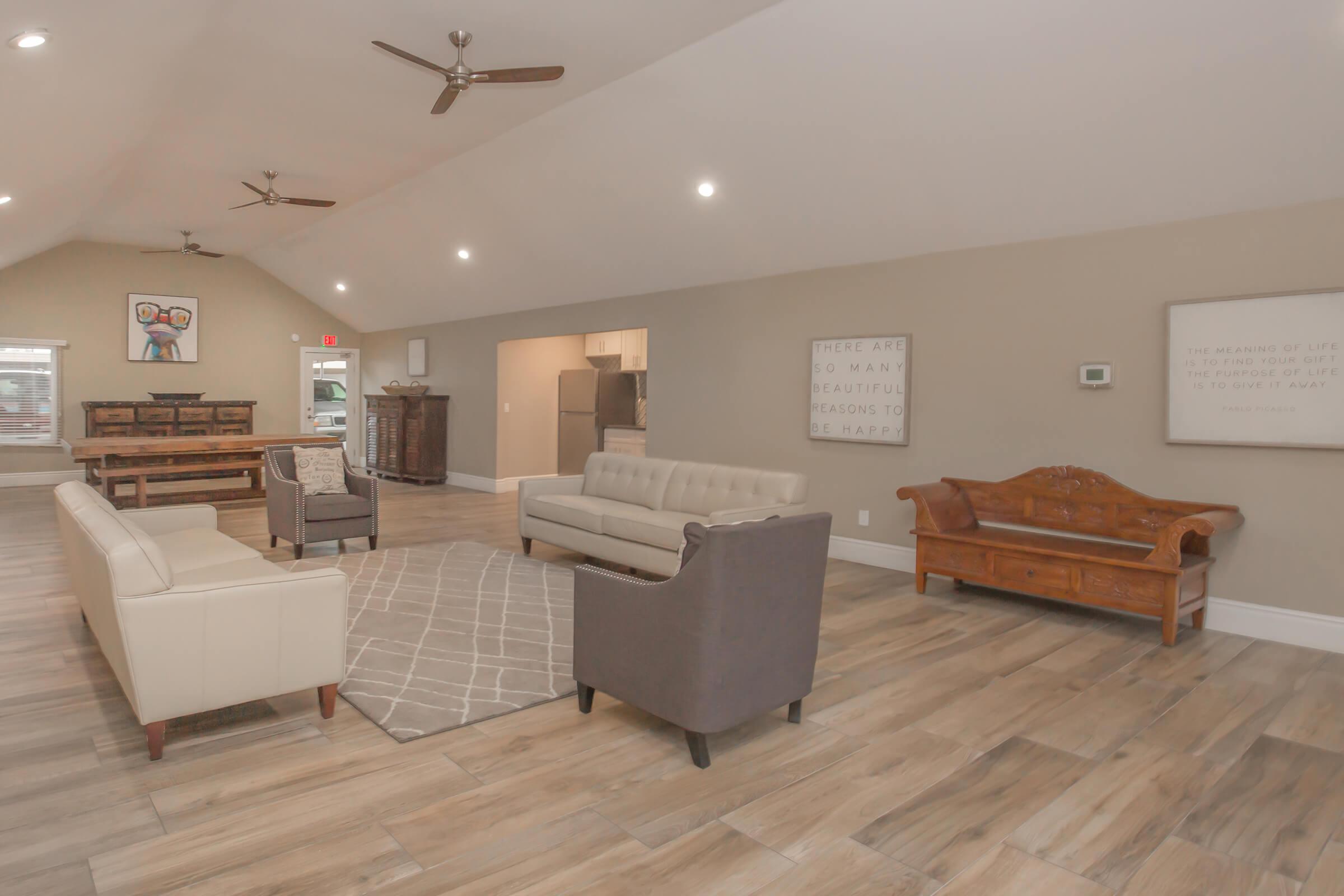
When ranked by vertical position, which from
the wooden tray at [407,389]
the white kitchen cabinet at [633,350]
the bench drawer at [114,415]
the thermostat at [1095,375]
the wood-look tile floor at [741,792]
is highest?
the white kitchen cabinet at [633,350]

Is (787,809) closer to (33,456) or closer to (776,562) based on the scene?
(776,562)

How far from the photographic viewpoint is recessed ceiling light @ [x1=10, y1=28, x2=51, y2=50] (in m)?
2.95

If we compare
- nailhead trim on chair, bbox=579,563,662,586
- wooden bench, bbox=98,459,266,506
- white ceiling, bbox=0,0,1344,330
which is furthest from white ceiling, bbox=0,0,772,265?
nailhead trim on chair, bbox=579,563,662,586

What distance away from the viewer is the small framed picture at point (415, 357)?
37.2 feet

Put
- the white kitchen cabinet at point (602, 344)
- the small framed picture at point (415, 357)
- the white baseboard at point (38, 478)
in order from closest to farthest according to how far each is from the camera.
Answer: the white baseboard at point (38, 478), the white kitchen cabinet at point (602, 344), the small framed picture at point (415, 357)

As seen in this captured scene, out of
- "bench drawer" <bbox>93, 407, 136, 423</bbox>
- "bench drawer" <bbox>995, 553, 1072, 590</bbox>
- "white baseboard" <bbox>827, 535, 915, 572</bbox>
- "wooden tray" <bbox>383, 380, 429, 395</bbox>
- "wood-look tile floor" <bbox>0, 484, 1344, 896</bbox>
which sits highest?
"wooden tray" <bbox>383, 380, 429, 395</bbox>

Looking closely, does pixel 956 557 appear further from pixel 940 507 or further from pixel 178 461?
pixel 178 461

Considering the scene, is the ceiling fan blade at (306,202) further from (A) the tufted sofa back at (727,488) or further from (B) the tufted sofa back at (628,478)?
(A) the tufted sofa back at (727,488)

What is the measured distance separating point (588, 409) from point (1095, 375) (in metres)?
6.43

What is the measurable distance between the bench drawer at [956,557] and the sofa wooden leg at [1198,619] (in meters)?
1.12

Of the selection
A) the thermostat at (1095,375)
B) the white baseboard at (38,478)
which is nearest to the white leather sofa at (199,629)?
the thermostat at (1095,375)

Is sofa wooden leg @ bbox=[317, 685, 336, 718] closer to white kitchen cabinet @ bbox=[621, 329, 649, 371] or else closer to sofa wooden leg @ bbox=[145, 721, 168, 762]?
sofa wooden leg @ bbox=[145, 721, 168, 762]

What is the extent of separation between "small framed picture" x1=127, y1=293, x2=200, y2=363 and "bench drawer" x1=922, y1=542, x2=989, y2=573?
1065 centimetres

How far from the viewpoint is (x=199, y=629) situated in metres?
2.70
